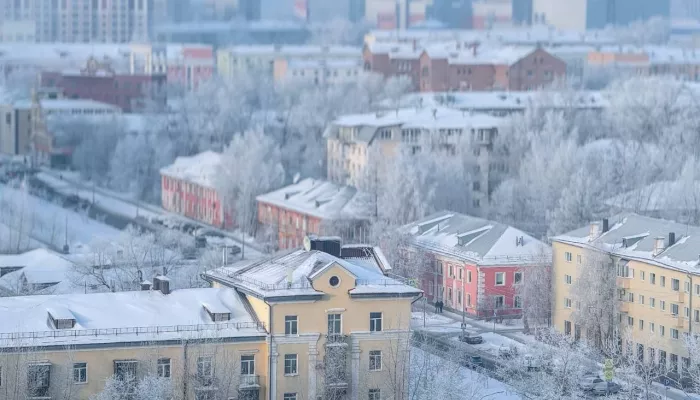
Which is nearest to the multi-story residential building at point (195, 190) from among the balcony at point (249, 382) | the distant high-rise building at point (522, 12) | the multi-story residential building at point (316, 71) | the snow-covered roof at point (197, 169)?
the snow-covered roof at point (197, 169)

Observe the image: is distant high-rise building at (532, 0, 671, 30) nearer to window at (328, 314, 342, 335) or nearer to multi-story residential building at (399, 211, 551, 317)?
multi-story residential building at (399, 211, 551, 317)

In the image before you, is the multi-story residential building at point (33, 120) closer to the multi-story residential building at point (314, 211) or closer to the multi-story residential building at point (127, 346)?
the multi-story residential building at point (314, 211)

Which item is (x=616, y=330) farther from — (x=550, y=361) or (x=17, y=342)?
(x=17, y=342)

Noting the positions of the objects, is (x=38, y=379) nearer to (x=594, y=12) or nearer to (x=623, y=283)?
(x=623, y=283)

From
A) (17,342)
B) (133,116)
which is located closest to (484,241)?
(17,342)

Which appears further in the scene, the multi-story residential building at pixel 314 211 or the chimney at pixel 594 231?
the multi-story residential building at pixel 314 211

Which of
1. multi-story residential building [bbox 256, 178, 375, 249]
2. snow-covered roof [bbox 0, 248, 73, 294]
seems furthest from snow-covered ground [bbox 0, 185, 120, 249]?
snow-covered roof [bbox 0, 248, 73, 294]
